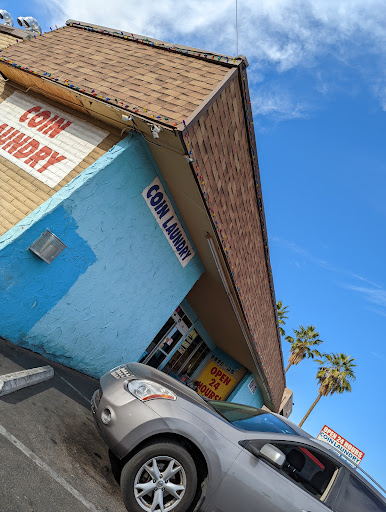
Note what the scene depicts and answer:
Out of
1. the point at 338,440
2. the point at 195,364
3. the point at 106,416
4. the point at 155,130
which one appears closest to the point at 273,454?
the point at 106,416

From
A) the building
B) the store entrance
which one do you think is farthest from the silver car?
the store entrance

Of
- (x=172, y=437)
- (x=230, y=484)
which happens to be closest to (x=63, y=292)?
(x=172, y=437)

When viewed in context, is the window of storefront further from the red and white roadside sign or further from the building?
the red and white roadside sign

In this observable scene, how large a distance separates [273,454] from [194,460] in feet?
2.79

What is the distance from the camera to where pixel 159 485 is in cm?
389

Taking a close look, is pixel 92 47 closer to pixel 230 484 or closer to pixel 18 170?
pixel 18 170

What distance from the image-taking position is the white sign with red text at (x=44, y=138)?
7346mm

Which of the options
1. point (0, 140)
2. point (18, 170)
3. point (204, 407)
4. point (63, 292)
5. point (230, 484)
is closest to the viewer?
point (230, 484)

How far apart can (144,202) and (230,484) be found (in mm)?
5287

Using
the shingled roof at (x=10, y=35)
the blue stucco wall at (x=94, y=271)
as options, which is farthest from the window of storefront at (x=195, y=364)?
the shingled roof at (x=10, y=35)

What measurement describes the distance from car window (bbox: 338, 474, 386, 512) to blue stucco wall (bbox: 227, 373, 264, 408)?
9324 mm

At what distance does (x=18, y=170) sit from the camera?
7559mm

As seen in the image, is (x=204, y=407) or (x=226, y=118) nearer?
(x=204, y=407)

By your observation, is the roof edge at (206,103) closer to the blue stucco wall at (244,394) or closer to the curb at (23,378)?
the curb at (23,378)
